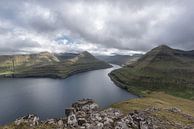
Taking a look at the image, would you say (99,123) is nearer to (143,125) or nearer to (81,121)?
(81,121)

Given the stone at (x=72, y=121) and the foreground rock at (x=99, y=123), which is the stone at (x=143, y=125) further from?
the stone at (x=72, y=121)

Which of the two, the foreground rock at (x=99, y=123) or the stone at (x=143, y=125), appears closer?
the foreground rock at (x=99, y=123)

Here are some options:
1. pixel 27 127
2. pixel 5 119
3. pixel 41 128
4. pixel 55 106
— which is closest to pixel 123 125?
pixel 41 128

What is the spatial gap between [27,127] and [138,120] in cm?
3610

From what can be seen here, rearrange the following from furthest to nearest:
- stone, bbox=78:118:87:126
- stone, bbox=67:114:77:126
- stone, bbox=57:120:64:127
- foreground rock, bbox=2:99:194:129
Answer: stone, bbox=78:118:87:126
stone, bbox=57:120:64:127
stone, bbox=67:114:77:126
foreground rock, bbox=2:99:194:129

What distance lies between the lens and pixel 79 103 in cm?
11050

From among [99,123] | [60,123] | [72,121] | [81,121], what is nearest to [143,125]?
[99,123]

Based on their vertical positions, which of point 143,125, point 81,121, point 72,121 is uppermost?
point 72,121

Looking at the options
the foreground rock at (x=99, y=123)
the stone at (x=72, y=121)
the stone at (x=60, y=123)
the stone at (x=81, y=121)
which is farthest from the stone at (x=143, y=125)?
the stone at (x=60, y=123)

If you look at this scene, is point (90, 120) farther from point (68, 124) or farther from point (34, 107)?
point (34, 107)

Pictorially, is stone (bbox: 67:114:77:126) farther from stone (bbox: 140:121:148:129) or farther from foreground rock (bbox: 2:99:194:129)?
stone (bbox: 140:121:148:129)

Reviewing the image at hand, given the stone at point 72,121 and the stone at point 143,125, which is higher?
the stone at point 72,121

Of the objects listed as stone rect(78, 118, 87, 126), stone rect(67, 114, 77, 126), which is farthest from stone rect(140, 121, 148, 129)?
stone rect(67, 114, 77, 126)

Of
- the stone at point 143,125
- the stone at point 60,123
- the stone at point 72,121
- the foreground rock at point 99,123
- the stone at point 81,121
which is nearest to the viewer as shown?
the foreground rock at point 99,123
